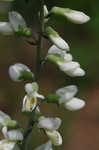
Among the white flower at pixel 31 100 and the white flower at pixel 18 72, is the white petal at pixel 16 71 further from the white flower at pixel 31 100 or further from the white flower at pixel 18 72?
the white flower at pixel 31 100

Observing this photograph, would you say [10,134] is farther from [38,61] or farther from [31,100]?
[38,61]

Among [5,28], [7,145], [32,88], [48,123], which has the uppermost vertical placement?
[5,28]

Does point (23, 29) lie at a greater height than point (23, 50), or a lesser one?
greater

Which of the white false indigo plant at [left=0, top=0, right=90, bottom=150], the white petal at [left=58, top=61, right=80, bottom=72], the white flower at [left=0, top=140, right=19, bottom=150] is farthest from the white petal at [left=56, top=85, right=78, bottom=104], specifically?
the white flower at [left=0, top=140, right=19, bottom=150]

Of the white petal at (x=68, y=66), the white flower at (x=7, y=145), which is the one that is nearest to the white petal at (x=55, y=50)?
the white petal at (x=68, y=66)

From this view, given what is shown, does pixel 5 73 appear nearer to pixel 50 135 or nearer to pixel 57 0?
pixel 57 0

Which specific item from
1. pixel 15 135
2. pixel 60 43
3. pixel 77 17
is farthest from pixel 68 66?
pixel 15 135

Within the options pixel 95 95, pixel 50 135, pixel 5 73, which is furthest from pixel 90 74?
pixel 50 135
